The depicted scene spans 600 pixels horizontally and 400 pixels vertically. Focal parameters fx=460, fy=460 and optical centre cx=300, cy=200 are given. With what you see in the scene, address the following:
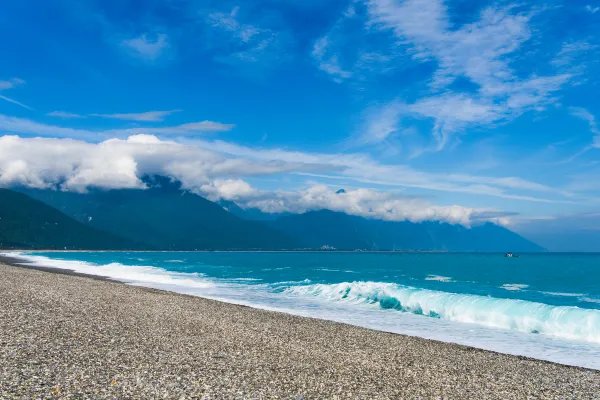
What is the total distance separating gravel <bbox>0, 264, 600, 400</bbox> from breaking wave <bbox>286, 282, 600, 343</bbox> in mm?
9455

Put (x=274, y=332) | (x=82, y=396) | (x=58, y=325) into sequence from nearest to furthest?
1. (x=82, y=396)
2. (x=58, y=325)
3. (x=274, y=332)

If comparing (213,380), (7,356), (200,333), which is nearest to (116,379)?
(213,380)

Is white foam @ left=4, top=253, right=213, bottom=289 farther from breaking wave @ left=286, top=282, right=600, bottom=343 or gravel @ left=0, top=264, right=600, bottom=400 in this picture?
gravel @ left=0, top=264, right=600, bottom=400

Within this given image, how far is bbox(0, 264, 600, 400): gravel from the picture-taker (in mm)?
8984

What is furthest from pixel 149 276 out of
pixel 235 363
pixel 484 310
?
pixel 235 363

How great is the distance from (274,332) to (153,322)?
175 inches

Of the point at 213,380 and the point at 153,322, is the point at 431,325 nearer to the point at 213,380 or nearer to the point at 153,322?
the point at 153,322

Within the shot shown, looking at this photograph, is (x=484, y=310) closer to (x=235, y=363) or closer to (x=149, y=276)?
(x=235, y=363)

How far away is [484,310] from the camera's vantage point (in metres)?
27.2

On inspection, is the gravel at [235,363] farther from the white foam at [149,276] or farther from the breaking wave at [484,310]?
the white foam at [149,276]

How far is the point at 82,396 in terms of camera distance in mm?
8008

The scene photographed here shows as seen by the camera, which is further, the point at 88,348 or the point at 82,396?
the point at 88,348

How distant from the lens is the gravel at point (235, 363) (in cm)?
898

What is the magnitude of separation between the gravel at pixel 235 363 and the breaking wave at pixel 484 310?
9.45m
